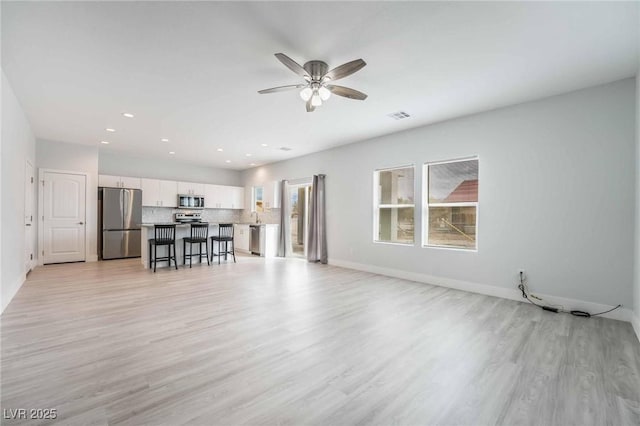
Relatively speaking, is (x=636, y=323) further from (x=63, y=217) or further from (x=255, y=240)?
(x=63, y=217)

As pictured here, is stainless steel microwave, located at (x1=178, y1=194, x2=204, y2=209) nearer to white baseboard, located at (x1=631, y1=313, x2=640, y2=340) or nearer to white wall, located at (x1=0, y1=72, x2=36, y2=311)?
white wall, located at (x1=0, y1=72, x2=36, y2=311)

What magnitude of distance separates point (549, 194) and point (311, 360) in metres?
3.72

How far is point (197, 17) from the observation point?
2.29m

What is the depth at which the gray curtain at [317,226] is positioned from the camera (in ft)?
22.4

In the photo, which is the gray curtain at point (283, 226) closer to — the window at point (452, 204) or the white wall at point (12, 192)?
the window at point (452, 204)

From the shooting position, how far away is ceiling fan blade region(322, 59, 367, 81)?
2.51 m

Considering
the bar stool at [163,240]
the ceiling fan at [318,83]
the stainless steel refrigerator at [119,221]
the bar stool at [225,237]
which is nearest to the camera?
the ceiling fan at [318,83]

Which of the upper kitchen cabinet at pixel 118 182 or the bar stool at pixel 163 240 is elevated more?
the upper kitchen cabinet at pixel 118 182

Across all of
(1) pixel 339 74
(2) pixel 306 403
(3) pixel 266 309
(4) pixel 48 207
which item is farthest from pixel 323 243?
(4) pixel 48 207

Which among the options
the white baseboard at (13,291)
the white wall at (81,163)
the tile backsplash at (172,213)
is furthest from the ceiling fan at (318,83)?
the tile backsplash at (172,213)

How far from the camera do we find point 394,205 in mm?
5637

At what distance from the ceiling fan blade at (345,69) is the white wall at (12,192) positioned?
147 inches

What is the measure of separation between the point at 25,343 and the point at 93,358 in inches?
33.0

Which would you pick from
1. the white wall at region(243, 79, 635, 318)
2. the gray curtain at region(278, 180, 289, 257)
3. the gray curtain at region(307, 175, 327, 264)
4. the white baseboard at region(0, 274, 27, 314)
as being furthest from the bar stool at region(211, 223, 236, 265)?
the white wall at region(243, 79, 635, 318)
